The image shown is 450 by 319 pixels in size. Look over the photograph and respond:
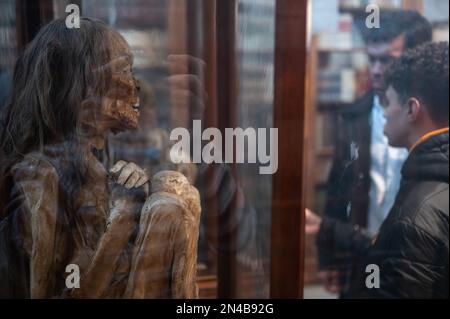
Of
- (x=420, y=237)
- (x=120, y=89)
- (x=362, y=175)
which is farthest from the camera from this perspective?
(x=362, y=175)

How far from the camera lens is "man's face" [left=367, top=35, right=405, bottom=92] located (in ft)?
3.84

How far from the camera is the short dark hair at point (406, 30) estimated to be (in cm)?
114

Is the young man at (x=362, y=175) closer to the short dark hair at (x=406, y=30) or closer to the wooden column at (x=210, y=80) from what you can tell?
the short dark hair at (x=406, y=30)

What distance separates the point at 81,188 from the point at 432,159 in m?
0.72

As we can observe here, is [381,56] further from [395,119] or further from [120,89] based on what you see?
[120,89]

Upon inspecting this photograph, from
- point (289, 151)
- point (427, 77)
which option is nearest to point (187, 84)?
point (289, 151)

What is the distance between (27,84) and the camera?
35.4 inches

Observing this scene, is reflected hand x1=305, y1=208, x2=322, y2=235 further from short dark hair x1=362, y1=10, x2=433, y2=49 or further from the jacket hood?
short dark hair x1=362, y1=10, x2=433, y2=49

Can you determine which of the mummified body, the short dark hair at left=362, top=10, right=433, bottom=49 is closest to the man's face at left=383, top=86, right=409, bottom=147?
the short dark hair at left=362, top=10, right=433, bottom=49

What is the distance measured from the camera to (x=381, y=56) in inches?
47.0

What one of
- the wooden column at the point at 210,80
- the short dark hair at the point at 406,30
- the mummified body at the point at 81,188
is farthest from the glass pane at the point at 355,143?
the mummified body at the point at 81,188

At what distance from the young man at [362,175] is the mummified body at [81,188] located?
40cm

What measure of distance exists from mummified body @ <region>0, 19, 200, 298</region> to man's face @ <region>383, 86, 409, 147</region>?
512 mm
